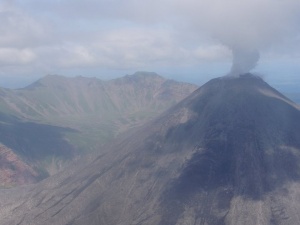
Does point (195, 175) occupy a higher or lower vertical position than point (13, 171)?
higher

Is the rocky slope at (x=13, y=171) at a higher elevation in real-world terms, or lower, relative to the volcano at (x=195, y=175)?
lower

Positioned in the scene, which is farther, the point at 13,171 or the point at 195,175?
the point at 13,171

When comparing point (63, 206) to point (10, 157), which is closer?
point (63, 206)

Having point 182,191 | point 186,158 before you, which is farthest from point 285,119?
point 182,191

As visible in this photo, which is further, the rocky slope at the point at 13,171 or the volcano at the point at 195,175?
the rocky slope at the point at 13,171

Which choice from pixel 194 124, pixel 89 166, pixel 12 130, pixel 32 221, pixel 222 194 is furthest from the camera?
pixel 12 130

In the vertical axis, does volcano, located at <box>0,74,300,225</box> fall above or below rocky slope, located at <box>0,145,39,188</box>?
above

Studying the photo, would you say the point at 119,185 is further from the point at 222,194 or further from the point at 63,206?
the point at 222,194

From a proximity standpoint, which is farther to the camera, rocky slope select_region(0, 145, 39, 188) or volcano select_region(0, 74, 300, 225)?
rocky slope select_region(0, 145, 39, 188)
